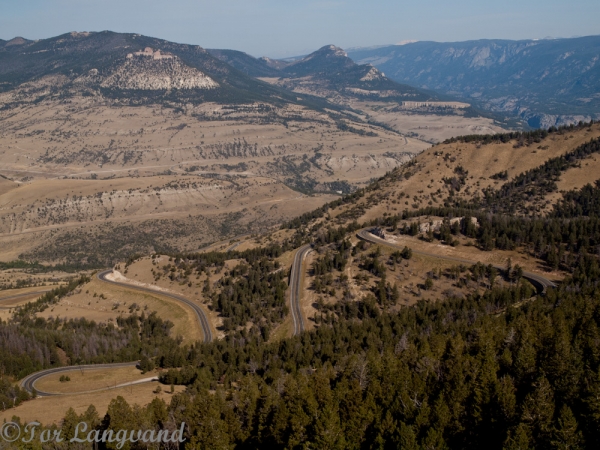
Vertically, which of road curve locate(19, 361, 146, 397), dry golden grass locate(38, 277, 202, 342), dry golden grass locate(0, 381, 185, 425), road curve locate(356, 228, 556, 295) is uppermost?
road curve locate(356, 228, 556, 295)

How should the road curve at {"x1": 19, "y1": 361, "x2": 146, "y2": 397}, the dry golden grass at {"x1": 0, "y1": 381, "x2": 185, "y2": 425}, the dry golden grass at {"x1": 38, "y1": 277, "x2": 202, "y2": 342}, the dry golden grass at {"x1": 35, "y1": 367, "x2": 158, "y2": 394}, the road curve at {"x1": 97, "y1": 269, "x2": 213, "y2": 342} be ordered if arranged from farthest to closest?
the dry golden grass at {"x1": 38, "y1": 277, "x2": 202, "y2": 342}
the road curve at {"x1": 97, "y1": 269, "x2": 213, "y2": 342}
the dry golden grass at {"x1": 35, "y1": 367, "x2": 158, "y2": 394}
the road curve at {"x1": 19, "y1": 361, "x2": 146, "y2": 397}
the dry golden grass at {"x1": 0, "y1": 381, "x2": 185, "y2": 425}

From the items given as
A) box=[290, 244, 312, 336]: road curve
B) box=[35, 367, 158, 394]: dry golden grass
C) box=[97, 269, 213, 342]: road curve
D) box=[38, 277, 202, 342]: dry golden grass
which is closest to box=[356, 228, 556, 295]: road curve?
box=[290, 244, 312, 336]: road curve

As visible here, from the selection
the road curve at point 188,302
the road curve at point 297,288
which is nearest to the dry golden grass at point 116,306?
the road curve at point 188,302

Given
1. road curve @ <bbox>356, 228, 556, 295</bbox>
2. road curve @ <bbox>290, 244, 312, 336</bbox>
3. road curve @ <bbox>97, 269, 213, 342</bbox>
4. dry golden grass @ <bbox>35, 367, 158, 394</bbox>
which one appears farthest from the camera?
road curve @ <bbox>97, 269, 213, 342</bbox>

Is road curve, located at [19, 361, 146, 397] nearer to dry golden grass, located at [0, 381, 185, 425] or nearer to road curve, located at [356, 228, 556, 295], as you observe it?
dry golden grass, located at [0, 381, 185, 425]

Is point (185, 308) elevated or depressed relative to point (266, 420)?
depressed

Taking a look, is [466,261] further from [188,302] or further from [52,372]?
[52,372]

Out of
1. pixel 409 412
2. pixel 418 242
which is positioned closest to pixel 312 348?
pixel 409 412

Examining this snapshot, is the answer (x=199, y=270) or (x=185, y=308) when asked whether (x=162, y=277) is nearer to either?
(x=199, y=270)
